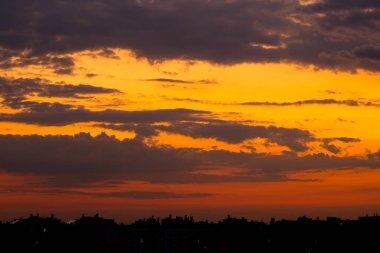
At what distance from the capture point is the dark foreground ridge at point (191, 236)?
6117 inches

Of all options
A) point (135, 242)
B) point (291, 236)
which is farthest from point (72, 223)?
point (291, 236)

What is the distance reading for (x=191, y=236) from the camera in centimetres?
17362

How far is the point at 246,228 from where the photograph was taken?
167000mm

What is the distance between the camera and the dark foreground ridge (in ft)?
510

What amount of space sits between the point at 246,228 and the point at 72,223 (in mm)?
35302

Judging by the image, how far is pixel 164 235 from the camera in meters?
179

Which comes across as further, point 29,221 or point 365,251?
point 29,221

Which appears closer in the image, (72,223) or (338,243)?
(338,243)

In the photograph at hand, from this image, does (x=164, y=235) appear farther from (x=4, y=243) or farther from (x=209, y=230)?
(x=4, y=243)

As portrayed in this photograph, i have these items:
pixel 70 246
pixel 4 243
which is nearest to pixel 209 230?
pixel 70 246

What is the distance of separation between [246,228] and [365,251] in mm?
26852

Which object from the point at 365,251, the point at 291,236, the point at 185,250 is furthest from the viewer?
the point at 185,250

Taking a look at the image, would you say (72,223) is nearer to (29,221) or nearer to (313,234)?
(29,221)

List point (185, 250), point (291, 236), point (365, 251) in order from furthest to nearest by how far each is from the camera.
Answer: point (185, 250)
point (291, 236)
point (365, 251)
